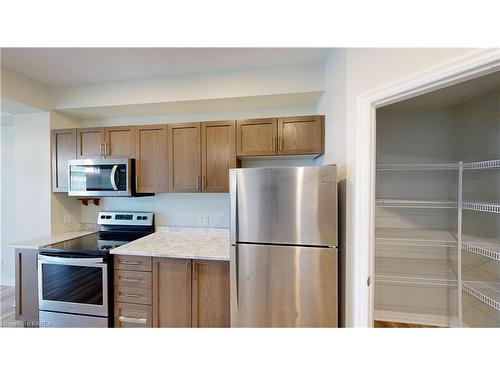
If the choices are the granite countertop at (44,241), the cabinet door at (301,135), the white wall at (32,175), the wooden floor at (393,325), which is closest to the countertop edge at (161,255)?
the granite countertop at (44,241)

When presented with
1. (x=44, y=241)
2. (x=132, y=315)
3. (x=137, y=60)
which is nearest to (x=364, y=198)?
(x=132, y=315)

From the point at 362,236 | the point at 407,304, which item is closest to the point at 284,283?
the point at 362,236

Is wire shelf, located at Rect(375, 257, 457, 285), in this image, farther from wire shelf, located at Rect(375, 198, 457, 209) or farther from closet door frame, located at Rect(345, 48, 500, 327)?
closet door frame, located at Rect(345, 48, 500, 327)

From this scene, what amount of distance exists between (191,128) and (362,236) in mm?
1830

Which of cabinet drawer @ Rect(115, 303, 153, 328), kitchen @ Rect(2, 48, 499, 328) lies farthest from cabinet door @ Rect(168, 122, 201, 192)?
cabinet drawer @ Rect(115, 303, 153, 328)

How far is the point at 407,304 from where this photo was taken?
227 cm

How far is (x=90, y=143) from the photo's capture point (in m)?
2.25

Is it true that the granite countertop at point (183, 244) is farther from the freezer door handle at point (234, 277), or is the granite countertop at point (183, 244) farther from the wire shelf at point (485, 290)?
the wire shelf at point (485, 290)

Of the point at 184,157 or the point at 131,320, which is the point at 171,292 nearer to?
the point at 131,320

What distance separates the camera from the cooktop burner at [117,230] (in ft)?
6.56

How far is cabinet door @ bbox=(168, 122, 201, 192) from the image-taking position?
211 centimetres
